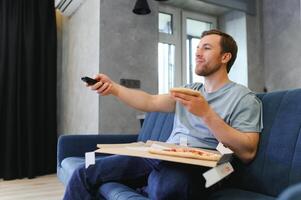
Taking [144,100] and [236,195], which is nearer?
[236,195]

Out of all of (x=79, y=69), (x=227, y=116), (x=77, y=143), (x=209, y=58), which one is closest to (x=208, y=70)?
(x=209, y=58)

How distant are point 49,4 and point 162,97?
2608 millimetres

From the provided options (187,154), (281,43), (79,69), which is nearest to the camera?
(187,154)

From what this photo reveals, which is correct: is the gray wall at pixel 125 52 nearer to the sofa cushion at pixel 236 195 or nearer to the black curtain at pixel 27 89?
the black curtain at pixel 27 89

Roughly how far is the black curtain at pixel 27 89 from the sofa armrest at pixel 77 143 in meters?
1.30

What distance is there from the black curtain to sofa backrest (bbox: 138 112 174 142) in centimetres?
159

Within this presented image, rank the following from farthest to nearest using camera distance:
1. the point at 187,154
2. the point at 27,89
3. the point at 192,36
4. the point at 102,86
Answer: the point at 192,36 → the point at 27,89 → the point at 102,86 → the point at 187,154

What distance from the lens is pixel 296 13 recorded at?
11.0 feet

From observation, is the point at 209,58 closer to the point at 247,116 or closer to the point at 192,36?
the point at 247,116

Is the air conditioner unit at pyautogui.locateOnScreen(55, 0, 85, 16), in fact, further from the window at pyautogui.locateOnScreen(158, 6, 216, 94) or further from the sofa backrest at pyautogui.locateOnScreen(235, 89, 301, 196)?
the sofa backrest at pyautogui.locateOnScreen(235, 89, 301, 196)

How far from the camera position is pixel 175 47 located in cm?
357

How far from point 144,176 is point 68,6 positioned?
248 centimetres

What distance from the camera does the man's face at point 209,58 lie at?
47.7 inches

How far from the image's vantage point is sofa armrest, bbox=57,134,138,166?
1965 millimetres
